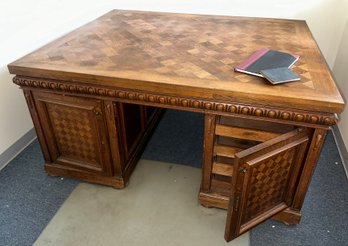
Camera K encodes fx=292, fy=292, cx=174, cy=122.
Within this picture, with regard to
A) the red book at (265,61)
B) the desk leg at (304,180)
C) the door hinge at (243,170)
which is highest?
the red book at (265,61)

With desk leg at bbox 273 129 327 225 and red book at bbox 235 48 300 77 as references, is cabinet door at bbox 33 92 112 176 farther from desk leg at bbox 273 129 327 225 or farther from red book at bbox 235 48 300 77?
desk leg at bbox 273 129 327 225

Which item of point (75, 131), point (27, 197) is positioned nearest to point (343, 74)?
point (75, 131)

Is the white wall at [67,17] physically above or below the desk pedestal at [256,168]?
above

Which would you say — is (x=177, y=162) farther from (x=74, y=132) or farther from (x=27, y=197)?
(x=27, y=197)

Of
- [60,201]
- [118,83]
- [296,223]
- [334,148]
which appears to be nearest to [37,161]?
[60,201]

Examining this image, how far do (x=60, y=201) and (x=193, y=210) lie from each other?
662 mm

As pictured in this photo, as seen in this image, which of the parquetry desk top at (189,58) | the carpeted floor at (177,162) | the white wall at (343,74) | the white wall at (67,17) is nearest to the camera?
the parquetry desk top at (189,58)

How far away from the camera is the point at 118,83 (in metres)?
1.16

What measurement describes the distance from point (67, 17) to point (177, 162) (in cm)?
120

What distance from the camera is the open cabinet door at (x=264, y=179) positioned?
37.7 inches

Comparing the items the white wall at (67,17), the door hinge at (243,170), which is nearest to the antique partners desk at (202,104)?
the door hinge at (243,170)

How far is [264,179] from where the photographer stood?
108 cm

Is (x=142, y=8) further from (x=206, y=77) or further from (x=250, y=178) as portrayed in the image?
(x=250, y=178)

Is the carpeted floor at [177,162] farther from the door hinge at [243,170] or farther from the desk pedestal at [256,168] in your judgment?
the door hinge at [243,170]
